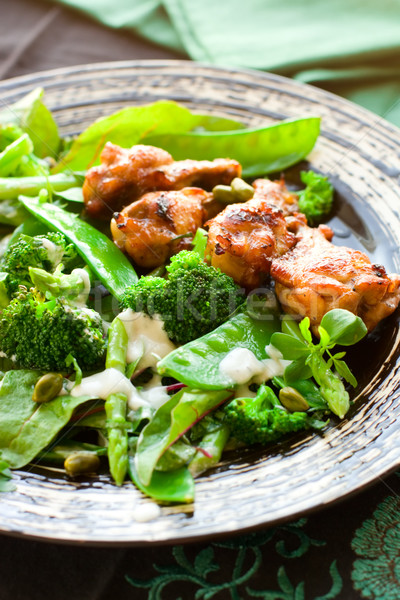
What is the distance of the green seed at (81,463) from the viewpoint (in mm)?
2672

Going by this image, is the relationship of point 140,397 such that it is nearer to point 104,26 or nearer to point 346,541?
point 346,541

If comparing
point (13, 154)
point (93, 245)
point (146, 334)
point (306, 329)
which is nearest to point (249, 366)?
point (306, 329)

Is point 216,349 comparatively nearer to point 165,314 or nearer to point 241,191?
point 165,314

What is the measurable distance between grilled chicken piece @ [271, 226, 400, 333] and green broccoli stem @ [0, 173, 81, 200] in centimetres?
162

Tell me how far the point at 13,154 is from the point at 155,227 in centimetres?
116

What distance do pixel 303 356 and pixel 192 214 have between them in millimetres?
1177

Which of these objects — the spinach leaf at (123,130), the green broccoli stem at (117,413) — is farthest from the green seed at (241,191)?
the green broccoli stem at (117,413)

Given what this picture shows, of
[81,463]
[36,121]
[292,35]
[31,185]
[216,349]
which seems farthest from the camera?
[292,35]

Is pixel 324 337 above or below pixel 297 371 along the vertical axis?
above

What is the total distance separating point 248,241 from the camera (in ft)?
11.0

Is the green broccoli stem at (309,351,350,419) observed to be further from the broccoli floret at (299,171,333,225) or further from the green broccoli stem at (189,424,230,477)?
the broccoli floret at (299,171,333,225)

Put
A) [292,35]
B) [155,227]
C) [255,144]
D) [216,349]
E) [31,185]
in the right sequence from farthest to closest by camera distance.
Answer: [292,35], [255,144], [31,185], [155,227], [216,349]

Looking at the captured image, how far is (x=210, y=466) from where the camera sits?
2.69 metres

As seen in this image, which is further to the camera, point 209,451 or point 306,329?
point 306,329
